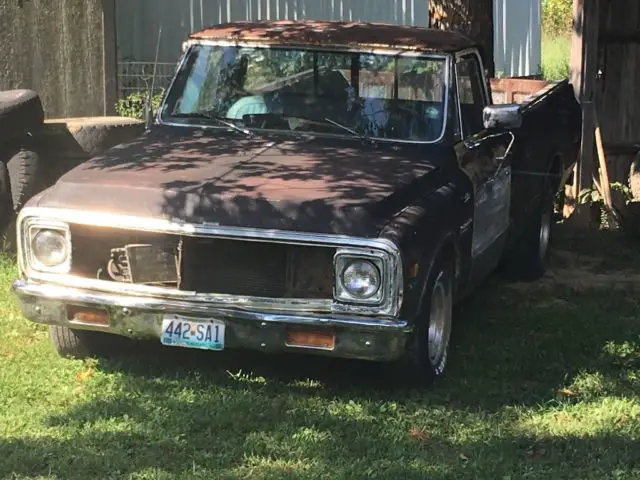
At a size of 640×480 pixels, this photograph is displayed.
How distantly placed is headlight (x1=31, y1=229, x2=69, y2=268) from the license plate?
645 mm

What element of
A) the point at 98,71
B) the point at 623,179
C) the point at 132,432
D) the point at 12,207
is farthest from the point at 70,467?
the point at 623,179

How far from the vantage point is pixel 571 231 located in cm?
1028

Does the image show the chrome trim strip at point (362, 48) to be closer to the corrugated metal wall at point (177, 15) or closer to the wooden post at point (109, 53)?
the wooden post at point (109, 53)

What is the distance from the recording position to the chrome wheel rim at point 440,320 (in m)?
5.56

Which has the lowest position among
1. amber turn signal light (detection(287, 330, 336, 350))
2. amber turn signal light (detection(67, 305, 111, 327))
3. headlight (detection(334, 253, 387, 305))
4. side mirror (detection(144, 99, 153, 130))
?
amber turn signal light (detection(287, 330, 336, 350))

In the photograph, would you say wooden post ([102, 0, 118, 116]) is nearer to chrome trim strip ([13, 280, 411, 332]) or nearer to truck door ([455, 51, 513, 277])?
truck door ([455, 51, 513, 277])

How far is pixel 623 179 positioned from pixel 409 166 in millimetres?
7022

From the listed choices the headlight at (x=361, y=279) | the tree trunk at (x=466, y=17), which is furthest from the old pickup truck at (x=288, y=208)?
the tree trunk at (x=466, y=17)

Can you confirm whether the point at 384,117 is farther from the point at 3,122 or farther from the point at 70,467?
the point at 3,122

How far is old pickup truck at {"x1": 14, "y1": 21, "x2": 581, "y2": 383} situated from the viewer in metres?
5.01

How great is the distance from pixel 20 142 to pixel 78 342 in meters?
3.21

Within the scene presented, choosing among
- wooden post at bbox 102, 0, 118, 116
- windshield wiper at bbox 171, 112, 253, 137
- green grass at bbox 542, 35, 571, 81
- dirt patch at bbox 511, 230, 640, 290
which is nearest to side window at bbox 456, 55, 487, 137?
windshield wiper at bbox 171, 112, 253, 137

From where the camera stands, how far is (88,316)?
532 centimetres

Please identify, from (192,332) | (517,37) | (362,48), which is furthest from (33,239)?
(517,37)
